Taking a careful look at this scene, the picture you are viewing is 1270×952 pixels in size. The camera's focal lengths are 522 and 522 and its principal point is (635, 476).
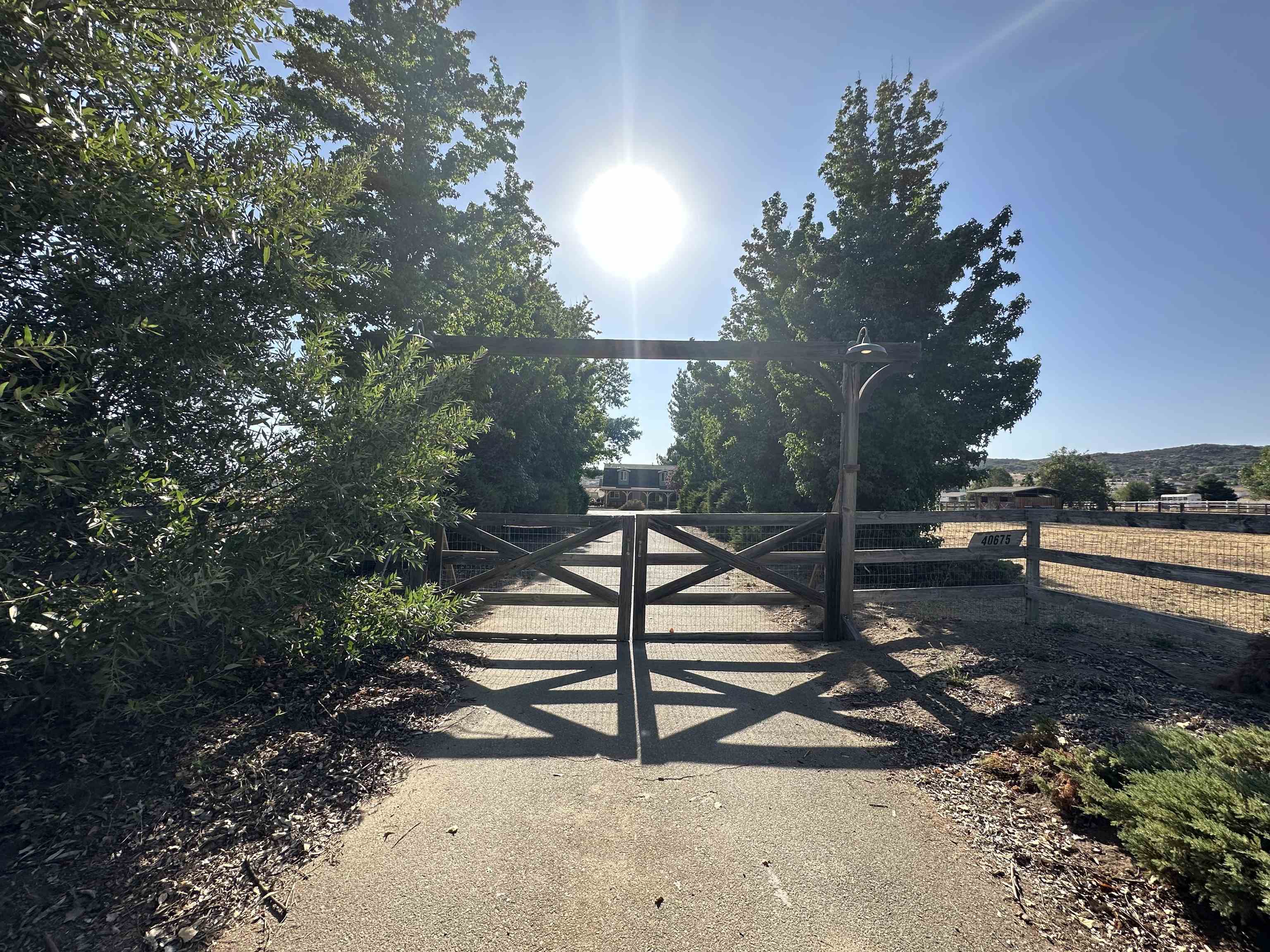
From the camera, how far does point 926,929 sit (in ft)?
6.75

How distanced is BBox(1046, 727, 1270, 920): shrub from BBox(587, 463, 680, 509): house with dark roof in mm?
26702

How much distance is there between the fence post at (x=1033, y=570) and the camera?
5.97 metres

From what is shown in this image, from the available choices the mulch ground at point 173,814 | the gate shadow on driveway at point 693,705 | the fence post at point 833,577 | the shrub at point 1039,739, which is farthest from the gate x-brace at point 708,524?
the shrub at point 1039,739

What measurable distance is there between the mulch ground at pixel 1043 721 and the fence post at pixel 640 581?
84.4 inches

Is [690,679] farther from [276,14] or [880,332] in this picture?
[880,332]

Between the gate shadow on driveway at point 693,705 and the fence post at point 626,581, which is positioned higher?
the fence post at point 626,581

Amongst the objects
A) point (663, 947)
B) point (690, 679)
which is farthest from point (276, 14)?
point (690, 679)

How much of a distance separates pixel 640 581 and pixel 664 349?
2609 mm

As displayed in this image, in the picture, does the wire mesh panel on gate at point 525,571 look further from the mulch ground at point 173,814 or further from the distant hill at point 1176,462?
the distant hill at point 1176,462

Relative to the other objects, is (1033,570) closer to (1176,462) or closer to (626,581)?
(626,581)

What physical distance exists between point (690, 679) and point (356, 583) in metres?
2.96

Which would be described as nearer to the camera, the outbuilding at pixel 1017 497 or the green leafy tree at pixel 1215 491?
the outbuilding at pixel 1017 497

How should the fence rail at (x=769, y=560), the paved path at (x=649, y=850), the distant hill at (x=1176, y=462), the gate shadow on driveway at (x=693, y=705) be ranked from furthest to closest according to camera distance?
the distant hill at (x=1176, y=462) < the fence rail at (x=769, y=560) < the gate shadow on driveway at (x=693, y=705) < the paved path at (x=649, y=850)

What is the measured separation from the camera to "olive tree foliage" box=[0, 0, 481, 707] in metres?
2.29
